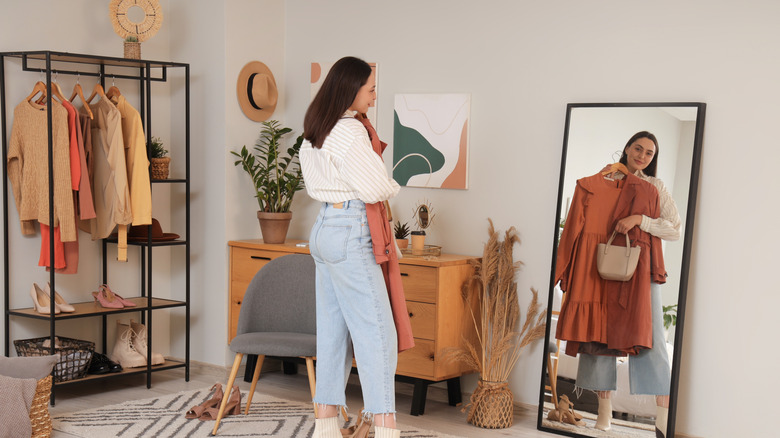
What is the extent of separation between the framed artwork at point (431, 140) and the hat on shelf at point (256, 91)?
0.81 metres

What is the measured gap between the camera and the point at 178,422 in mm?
3834

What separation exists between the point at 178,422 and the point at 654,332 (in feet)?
6.99

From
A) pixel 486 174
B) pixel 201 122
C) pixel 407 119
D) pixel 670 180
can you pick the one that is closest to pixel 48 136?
pixel 201 122

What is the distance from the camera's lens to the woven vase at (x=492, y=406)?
3.93 metres

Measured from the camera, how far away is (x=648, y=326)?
3.68 meters

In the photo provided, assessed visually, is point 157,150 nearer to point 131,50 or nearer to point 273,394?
point 131,50

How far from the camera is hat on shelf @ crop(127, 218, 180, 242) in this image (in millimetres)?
4633

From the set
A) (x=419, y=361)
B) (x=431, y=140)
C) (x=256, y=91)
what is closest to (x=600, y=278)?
(x=419, y=361)

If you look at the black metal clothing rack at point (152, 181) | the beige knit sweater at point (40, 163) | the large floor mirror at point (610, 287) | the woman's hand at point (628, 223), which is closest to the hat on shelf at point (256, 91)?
the black metal clothing rack at point (152, 181)

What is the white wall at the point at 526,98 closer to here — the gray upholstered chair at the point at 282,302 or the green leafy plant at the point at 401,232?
the green leafy plant at the point at 401,232

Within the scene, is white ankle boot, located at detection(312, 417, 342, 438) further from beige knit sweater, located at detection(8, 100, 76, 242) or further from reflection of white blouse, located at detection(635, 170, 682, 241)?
beige knit sweater, located at detection(8, 100, 76, 242)

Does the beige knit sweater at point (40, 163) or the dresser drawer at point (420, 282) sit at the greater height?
the beige knit sweater at point (40, 163)

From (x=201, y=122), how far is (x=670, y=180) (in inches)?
103

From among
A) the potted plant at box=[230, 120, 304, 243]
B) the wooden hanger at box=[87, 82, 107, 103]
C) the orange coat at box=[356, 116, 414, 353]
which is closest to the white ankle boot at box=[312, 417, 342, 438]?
the orange coat at box=[356, 116, 414, 353]
